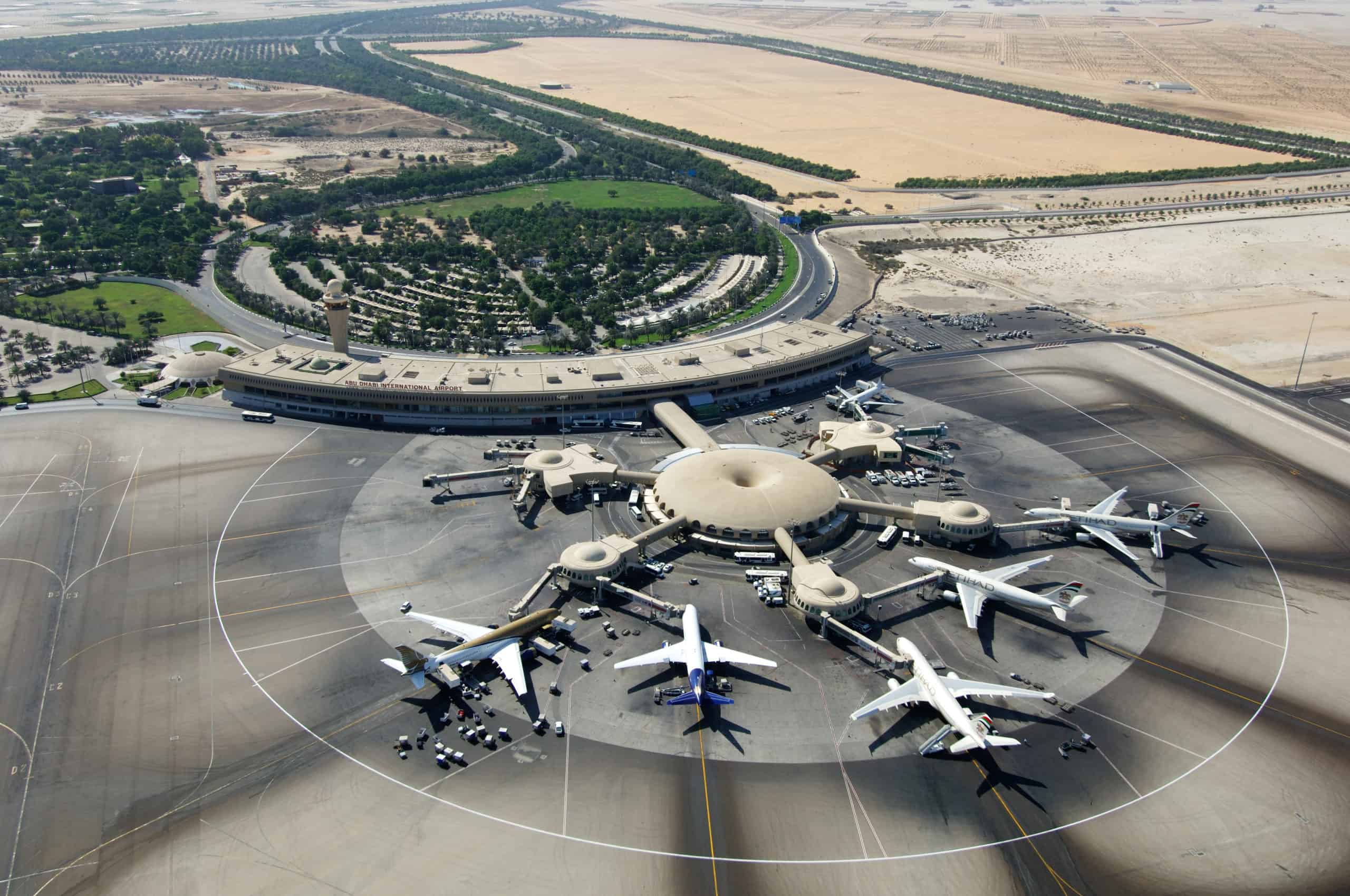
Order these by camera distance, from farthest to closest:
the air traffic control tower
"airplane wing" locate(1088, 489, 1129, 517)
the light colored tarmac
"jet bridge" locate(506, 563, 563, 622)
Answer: the air traffic control tower → "airplane wing" locate(1088, 489, 1129, 517) → "jet bridge" locate(506, 563, 563, 622) → the light colored tarmac

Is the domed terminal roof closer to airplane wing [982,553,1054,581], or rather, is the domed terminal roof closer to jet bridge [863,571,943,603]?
jet bridge [863,571,943,603]

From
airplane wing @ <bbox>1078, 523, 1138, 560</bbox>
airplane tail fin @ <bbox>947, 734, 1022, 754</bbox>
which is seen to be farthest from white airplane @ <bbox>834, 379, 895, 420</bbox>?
airplane tail fin @ <bbox>947, 734, 1022, 754</bbox>

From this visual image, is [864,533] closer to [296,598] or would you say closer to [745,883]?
[745,883]

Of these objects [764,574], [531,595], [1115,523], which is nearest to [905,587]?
[764,574]

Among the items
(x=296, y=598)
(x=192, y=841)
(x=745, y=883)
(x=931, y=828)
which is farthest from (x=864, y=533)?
(x=192, y=841)

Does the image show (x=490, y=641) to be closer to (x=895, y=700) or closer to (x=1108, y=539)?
(x=895, y=700)

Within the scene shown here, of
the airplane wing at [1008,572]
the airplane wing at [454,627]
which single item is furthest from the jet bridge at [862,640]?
the airplane wing at [454,627]
